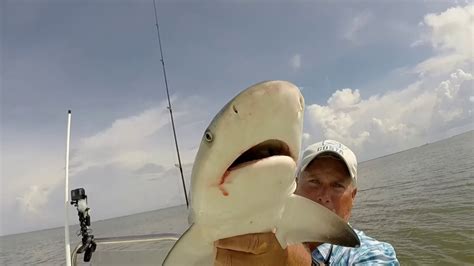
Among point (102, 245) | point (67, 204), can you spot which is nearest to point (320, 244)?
point (102, 245)

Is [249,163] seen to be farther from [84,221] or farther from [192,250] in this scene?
[84,221]

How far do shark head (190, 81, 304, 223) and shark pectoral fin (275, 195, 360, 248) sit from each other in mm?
355

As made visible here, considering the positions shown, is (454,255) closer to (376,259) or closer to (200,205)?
(376,259)

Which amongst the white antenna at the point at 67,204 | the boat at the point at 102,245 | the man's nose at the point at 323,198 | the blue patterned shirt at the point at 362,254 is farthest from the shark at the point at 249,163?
the white antenna at the point at 67,204

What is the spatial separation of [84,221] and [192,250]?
8.89ft

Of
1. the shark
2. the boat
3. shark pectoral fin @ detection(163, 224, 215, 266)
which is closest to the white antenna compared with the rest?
the boat

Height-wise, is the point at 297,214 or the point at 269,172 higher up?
the point at 269,172

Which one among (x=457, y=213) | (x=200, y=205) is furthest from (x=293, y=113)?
(x=457, y=213)

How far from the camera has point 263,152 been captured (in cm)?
176

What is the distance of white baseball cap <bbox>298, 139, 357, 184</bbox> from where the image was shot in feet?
10.4

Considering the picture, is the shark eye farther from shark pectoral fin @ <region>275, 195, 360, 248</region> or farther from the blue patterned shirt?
the blue patterned shirt

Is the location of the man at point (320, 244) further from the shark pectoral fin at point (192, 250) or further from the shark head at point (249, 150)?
the shark head at point (249, 150)

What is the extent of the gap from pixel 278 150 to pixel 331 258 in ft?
4.96

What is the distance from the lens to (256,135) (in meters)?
1.62
